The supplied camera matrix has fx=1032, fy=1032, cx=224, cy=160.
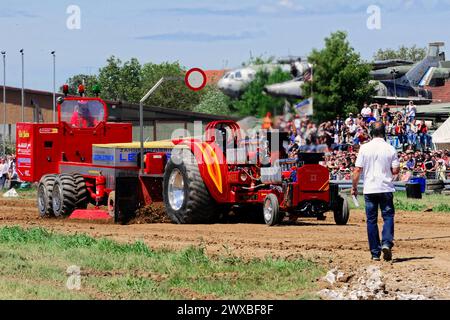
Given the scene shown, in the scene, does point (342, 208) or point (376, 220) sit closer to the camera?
point (376, 220)

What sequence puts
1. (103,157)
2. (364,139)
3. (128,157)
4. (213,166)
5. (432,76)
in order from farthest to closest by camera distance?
(103,157)
(128,157)
(364,139)
(213,166)
(432,76)

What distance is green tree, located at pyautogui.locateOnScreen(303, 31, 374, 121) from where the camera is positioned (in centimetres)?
1312

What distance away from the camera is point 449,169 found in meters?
31.9

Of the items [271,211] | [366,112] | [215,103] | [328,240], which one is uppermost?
[215,103]

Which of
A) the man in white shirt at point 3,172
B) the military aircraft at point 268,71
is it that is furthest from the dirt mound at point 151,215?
the man in white shirt at point 3,172

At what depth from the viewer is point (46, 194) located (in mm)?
22297

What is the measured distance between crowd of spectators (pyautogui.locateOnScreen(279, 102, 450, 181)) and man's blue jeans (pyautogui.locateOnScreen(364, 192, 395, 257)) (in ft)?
4.95

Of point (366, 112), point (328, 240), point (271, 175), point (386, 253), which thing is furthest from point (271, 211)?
point (386, 253)

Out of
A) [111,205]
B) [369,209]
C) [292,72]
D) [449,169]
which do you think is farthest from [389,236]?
[449,169]

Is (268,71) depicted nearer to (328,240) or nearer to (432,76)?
(328,240)

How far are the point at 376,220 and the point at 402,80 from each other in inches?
127

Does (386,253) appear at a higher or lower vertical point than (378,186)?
lower

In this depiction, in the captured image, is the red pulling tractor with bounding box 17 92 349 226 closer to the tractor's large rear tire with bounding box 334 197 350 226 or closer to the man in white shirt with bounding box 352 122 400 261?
the tractor's large rear tire with bounding box 334 197 350 226
